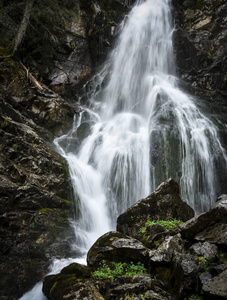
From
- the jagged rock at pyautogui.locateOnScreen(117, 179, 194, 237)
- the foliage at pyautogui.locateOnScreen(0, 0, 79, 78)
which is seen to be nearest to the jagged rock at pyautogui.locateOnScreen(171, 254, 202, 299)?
the jagged rock at pyautogui.locateOnScreen(117, 179, 194, 237)

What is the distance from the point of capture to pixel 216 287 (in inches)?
124

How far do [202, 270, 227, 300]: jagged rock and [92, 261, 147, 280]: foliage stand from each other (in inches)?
69.5

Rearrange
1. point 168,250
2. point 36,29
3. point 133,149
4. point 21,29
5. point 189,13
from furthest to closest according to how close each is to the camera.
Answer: point 189,13
point 36,29
point 21,29
point 133,149
point 168,250

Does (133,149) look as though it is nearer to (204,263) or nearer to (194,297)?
(204,263)

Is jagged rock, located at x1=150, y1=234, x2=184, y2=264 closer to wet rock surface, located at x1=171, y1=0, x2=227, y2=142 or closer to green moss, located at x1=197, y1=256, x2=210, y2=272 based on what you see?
green moss, located at x1=197, y1=256, x2=210, y2=272

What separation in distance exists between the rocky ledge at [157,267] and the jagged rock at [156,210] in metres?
0.44

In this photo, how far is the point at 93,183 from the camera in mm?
10867

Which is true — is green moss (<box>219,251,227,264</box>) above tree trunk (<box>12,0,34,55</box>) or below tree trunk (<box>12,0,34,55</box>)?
below

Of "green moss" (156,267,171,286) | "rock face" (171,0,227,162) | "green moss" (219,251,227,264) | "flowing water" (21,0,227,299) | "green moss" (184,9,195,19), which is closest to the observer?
"green moss" (219,251,227,264)

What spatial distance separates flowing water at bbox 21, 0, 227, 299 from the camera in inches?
404

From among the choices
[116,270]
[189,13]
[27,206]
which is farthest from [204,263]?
[189,13]

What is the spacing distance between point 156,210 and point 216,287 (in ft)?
14.0

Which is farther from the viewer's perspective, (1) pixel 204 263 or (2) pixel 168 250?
(2) pixel 168 250

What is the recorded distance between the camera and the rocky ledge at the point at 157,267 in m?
3.64
